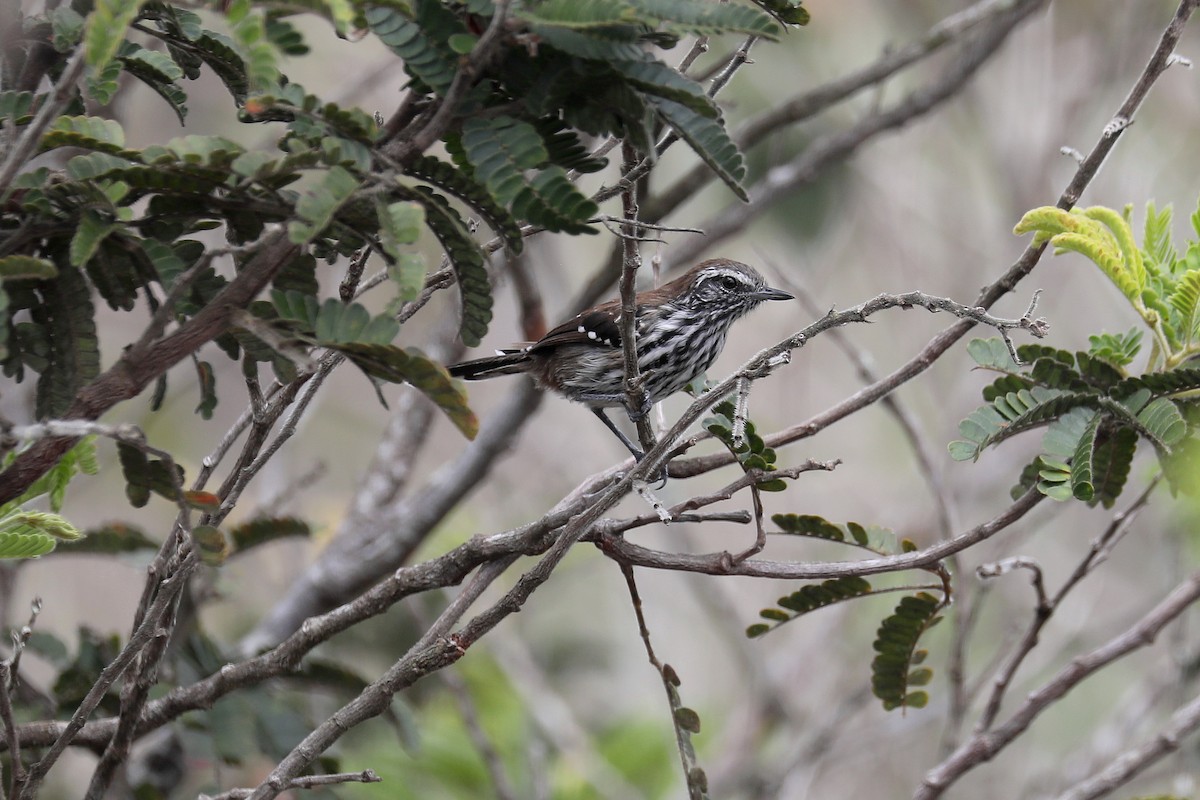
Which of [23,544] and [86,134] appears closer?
[86,134]

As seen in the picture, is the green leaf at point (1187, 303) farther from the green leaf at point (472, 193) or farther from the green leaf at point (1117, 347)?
the green leaf at point (472, 193)

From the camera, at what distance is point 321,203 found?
5.53ft

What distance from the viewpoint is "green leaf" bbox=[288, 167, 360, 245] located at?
1665 mm

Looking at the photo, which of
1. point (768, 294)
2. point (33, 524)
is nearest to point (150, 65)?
point (33, 524)

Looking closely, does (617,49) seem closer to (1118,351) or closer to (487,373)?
(1118,351)

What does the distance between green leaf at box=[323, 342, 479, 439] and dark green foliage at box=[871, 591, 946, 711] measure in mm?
1420

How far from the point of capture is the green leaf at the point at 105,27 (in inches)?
61.9

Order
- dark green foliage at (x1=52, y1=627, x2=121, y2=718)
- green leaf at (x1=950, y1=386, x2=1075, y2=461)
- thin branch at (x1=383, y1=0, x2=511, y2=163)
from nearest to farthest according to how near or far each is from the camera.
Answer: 1. thin branch at (x1=383, y1=0, x2=511, y2=163)
2. green leaf at (x1=950, y1=386, x2=1075, y2=461)
3. dark green foliage at (x1=52, y1=627, x2=121, y2=718)

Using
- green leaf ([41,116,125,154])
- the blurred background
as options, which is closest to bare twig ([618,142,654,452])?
green leaf ([41,116,125,154])

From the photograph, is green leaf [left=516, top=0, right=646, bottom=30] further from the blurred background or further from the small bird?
the blurred background

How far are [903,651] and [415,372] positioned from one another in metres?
1.67

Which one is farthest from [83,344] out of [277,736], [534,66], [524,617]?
[524,617]

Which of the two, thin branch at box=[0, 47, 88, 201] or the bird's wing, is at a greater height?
the bird's wing

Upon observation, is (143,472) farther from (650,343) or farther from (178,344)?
(650,343)
